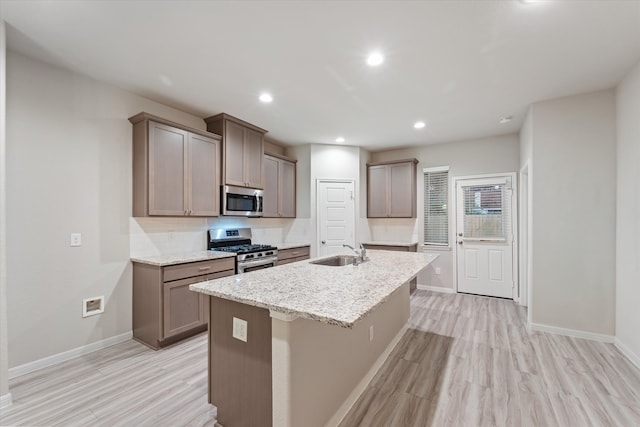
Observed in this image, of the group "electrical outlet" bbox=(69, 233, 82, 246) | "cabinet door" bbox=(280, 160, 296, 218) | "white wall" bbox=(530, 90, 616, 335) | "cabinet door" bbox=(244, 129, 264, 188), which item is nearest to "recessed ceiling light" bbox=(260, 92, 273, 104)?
"cabinet door" bbox=(244, 129, 264, 188)

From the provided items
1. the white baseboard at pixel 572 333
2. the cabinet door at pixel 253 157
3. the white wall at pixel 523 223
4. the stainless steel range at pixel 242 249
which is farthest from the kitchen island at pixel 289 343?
the white wall at pixel 523 223

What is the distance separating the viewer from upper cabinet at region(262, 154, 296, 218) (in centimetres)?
454

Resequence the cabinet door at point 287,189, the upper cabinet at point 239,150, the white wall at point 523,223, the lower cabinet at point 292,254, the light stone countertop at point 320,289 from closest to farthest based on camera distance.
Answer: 1. the light stone countertop at point 320,289
2. the upper cabinet at point 239,150
3. the white wall at point 523,223
4. the lower cabinet at point 292,254
5. the cabinet door at point 287,189

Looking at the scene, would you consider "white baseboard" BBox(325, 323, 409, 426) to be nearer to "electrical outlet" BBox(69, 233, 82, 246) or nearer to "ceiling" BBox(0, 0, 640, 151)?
"ceiling" BBox(0, 0, 640, 151)

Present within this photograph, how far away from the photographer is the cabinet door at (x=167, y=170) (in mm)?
2928

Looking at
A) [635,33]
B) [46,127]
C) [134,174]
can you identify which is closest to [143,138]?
[134,174]

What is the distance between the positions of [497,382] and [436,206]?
131 inches

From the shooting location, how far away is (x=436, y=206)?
5113mm

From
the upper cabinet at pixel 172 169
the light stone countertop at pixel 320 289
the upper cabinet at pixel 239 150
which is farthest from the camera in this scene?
the upper cabinet at pixel 239 150

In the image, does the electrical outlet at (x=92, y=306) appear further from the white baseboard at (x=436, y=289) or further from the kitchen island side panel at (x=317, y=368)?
the white baseboard at (x=436, y=289)

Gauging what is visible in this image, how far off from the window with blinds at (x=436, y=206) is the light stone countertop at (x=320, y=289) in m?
2.89

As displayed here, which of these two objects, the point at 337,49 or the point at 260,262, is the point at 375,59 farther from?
the point at 260,262

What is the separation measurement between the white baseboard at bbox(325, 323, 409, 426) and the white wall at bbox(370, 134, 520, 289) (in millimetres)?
2468

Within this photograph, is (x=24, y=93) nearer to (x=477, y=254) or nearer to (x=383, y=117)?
(x=383, y=117)
